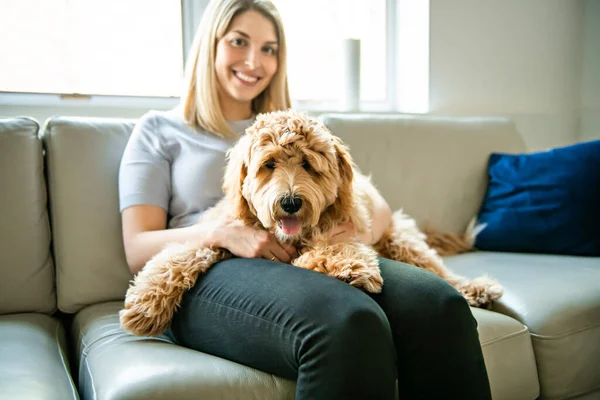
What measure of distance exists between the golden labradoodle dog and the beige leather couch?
5.4 inches

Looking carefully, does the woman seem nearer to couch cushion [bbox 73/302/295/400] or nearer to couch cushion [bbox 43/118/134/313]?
couch cushion [bbox 73/302/295/400]

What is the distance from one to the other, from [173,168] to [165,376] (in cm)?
84

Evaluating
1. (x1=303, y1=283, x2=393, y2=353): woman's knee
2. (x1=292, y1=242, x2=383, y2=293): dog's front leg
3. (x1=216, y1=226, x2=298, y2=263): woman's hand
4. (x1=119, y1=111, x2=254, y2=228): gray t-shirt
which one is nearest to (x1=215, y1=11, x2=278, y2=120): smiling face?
(x1=119, y1=111, x2=254, y2=228): gray t-shirt

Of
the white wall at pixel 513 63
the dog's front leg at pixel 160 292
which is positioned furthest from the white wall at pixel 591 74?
the dog's front leg at pixel 160 292

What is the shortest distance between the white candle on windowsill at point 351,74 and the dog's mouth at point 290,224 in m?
1.59

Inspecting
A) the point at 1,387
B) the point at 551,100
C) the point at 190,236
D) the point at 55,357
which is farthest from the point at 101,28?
the point at 551,100

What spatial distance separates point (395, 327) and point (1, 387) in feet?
3.02

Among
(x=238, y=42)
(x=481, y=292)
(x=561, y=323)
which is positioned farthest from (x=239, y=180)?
(x=561, y=323)

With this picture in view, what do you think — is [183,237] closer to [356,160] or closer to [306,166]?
[306,166]

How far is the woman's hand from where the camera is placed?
1426 millimetres

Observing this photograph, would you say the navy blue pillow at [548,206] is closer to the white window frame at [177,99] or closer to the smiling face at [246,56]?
the white window frame at [177,99]

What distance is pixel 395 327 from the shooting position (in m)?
1.25

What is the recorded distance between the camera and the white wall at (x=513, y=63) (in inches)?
120

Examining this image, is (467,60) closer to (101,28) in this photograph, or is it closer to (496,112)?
(496,112)
